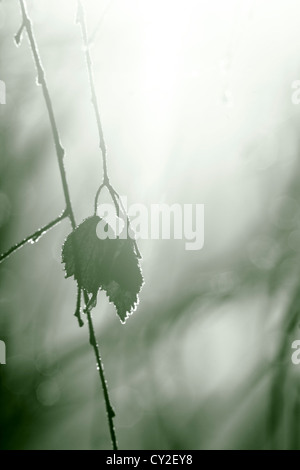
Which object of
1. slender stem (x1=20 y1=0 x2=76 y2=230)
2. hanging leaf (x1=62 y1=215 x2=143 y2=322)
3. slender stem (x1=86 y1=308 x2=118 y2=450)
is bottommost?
slender stem (x1=86 y1=308 x2=118 y2=450)

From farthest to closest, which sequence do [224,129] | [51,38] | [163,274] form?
1. [163,274]
2. [224,129]
3. [51,38]

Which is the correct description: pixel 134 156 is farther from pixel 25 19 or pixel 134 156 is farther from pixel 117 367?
pixel 25 19

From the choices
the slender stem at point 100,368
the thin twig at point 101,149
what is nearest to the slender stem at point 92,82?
the thin twig at point 101,149

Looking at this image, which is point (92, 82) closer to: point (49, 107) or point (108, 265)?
point (49, 107)

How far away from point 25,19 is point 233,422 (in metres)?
12.6

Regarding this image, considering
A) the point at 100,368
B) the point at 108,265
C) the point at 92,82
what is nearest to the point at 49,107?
the point at 92,82

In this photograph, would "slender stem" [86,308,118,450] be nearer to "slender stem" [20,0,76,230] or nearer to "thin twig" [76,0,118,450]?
"thin twig" [76,0,118,450]

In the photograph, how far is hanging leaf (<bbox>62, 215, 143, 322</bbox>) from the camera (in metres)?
0.69

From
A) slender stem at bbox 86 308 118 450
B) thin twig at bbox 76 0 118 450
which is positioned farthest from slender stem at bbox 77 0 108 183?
slender stem at bbox 86 308 118 450

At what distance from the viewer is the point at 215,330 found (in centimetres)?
1100

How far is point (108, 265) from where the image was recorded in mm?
700

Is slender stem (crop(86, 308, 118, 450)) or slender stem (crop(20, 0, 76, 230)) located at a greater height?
slender stem (crop(20, 0, 76, 230))

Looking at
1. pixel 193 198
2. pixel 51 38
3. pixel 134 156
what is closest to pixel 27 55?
pixel 51 38

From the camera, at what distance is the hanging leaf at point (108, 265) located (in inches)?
27.2
